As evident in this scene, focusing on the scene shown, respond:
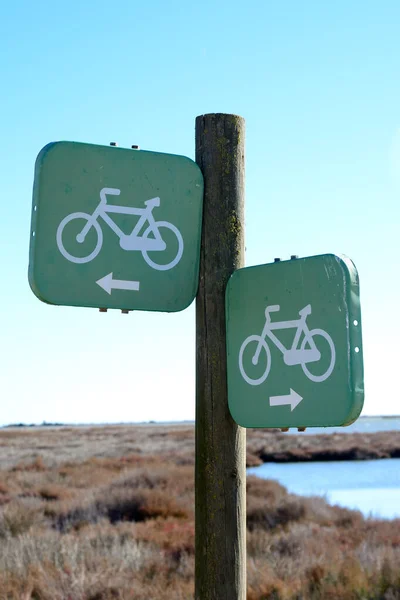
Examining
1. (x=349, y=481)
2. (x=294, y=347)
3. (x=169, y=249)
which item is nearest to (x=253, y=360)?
(x=294, y=347)

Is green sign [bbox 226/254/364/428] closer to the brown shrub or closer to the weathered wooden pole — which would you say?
the weathered wooden pole

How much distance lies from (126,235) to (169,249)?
0.52 feet

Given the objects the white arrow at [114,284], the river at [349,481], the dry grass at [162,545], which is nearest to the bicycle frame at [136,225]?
the white arrow at [114,284]

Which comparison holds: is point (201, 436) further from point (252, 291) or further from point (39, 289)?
point (39, 289)

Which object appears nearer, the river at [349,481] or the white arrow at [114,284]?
the white arrow at [114,284]

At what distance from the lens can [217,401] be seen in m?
2.68

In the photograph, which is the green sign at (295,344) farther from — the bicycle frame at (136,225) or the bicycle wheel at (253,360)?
the bicycle frame at (136,225)

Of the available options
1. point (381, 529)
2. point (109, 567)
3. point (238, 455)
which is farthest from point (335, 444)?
point (238, 455)

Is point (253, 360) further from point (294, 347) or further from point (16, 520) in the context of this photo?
point (16, 520)

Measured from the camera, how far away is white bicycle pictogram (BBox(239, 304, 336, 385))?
95.8 inches

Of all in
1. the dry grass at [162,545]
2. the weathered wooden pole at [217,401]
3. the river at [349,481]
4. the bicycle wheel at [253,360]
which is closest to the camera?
the bicycle wheel at [253,360]

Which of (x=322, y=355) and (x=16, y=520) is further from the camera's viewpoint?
(x=16, y=520)

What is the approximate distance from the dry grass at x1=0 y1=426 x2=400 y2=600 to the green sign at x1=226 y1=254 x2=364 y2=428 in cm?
517

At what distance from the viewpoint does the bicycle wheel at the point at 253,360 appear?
254cm
